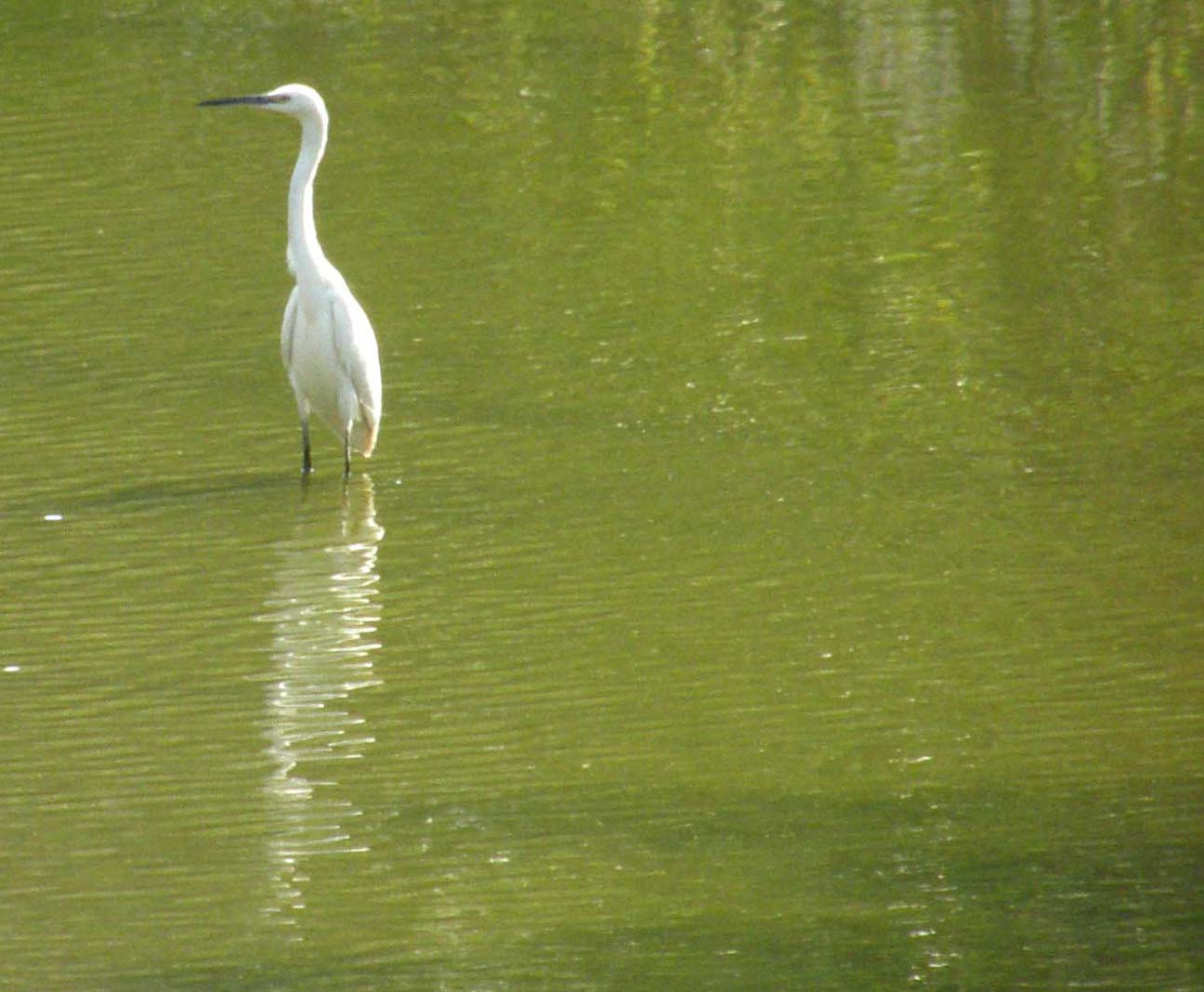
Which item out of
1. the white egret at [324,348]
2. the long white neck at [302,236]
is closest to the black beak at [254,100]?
the white egret at [324,348]

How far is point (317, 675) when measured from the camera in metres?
7.82

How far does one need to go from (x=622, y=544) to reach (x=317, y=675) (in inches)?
55.7

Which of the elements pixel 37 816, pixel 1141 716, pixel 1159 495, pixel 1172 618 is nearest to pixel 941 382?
pixel 1159 495

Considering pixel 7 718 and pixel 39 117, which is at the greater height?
pixel 39 117

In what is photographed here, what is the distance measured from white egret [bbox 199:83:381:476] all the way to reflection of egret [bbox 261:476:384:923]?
0.89 ft

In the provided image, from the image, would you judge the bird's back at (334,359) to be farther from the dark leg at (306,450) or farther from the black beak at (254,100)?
the black beak at (254,100)

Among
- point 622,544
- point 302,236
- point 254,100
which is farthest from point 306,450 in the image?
point 622,544

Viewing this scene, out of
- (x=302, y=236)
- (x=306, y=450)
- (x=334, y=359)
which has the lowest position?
(x=306, y=450)

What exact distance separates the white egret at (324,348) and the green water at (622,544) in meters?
0.25

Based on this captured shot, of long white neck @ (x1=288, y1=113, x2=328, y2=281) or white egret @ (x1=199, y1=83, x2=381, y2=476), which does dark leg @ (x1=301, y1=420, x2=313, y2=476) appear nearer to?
white egret @ (x1=199, y1=83, x2=381, y2=476)

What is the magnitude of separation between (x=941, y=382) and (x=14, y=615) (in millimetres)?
4137

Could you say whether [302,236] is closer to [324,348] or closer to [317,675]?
[324,348]

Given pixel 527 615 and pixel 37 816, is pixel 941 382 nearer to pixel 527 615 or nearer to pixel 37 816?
pixel 527 615

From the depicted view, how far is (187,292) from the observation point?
1221 centimetres
